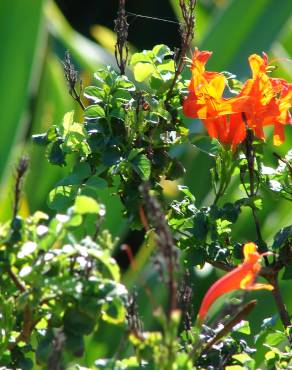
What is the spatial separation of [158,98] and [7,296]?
0.85 feet

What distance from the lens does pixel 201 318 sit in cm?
59

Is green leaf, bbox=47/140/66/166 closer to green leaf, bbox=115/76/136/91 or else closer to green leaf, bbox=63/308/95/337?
green leaf, bbox=115/76/136/91

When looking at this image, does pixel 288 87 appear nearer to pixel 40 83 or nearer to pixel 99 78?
pixel 99 78

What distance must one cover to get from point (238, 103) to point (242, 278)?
197 millimetres

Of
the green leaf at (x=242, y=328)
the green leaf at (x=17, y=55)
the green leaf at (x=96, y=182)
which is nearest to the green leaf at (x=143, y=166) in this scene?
the green leaf at (x=96, y=182)

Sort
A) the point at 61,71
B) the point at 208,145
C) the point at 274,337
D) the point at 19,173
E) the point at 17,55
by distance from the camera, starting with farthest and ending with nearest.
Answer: the point at 61,71
the point at 17,55
the point at 208,145
the point at 274,337
the point at 19,173

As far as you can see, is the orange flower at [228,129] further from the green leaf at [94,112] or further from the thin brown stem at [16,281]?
the thin brown stem at [16,281]

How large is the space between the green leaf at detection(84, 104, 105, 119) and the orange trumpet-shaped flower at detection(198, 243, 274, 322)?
0.18 meters

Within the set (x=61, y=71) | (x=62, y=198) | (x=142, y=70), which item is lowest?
(x=61, y=71)

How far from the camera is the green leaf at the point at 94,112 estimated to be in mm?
704

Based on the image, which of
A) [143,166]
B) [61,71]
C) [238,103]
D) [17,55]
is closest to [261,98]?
[238,103]

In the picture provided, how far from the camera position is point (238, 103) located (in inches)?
A: 29.1

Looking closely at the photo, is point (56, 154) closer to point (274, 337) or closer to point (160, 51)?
point (160, 51)

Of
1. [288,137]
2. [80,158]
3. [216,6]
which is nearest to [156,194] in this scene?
[80,158]
